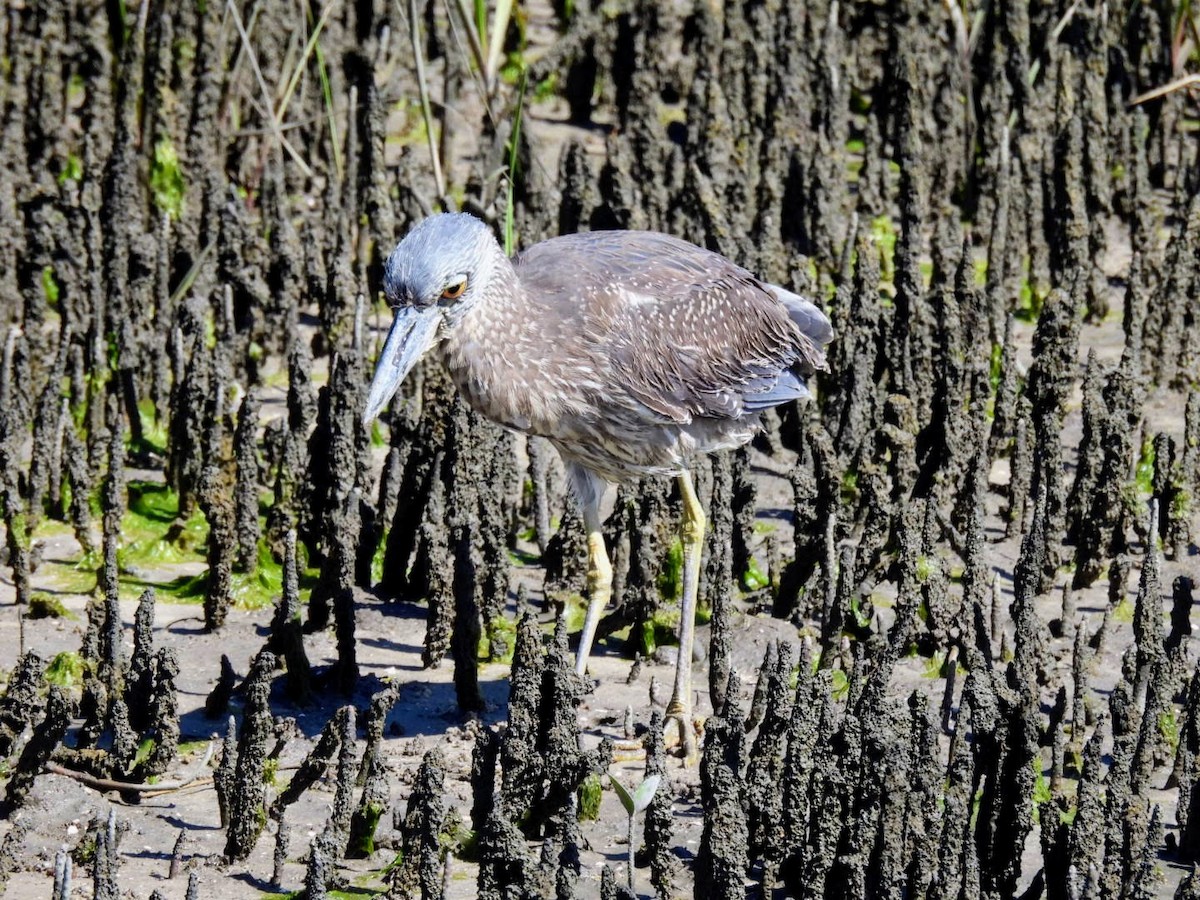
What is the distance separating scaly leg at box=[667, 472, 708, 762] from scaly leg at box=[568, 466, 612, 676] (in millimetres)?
250

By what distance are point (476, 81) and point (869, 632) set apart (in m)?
3.28

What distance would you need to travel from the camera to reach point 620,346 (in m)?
5.45

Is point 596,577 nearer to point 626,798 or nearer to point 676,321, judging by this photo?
point 676,321

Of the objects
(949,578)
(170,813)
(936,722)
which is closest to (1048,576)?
(949,578)

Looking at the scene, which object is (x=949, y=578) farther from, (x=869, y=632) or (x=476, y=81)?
(x=476, y=81)

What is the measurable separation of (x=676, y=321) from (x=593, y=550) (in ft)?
2.49

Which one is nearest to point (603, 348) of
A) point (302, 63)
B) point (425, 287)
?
point (425, 287)

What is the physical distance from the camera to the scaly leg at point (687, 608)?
5410 millimetres

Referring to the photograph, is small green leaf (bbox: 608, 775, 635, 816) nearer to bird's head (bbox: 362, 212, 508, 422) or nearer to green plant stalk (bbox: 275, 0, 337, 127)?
bird's head (bbox: 362, 212, 508, 422)

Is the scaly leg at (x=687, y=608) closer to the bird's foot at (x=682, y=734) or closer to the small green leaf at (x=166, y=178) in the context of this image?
the bird's foot at (x=682, y=734)

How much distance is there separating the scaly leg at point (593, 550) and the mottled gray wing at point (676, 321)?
0.41 meters

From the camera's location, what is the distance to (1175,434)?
6988 millimetres

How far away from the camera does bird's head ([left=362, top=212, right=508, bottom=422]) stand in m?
4.93

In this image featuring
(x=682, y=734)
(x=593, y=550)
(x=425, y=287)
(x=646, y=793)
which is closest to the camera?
(x=646, y=793)
